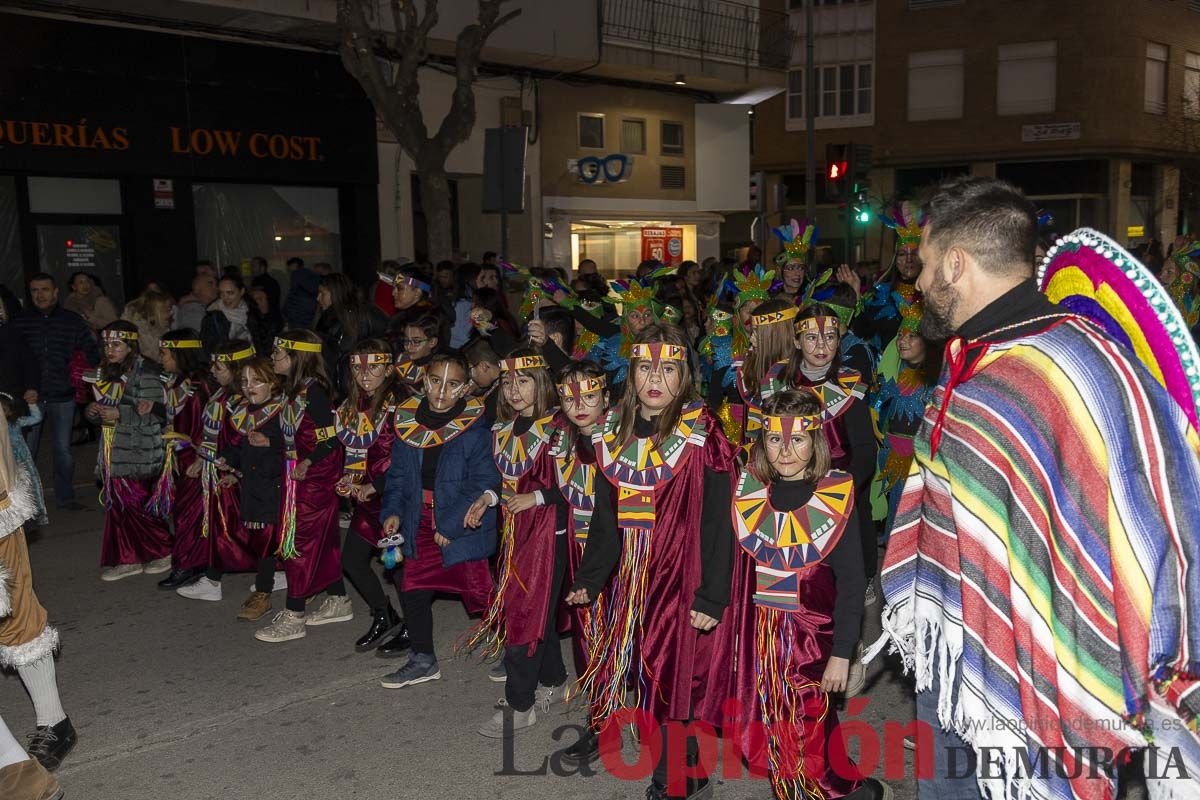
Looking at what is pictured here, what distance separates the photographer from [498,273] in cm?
1007

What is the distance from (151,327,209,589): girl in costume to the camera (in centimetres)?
670

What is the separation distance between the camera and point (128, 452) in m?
6.99

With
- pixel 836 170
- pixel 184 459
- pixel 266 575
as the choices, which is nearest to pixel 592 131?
pixel 836 170

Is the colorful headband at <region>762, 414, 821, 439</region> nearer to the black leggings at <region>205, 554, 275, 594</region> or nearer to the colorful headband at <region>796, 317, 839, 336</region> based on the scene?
the colorful headband at <region>796, 317, 839, 336</region>

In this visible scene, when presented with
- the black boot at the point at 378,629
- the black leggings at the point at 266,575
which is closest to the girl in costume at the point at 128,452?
the black leggings at the point at 266,575

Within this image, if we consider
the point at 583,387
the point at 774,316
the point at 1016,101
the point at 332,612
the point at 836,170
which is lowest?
the point at 332,612

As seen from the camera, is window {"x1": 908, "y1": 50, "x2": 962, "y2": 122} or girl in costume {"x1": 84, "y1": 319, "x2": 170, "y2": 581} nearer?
girl in costume {"x1": 84, "y1": 319, "x2": 170, "y2": 581}

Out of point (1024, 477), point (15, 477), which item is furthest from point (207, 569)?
point (1024, 477)

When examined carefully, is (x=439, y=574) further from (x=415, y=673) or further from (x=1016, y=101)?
(x=1016, y=101)

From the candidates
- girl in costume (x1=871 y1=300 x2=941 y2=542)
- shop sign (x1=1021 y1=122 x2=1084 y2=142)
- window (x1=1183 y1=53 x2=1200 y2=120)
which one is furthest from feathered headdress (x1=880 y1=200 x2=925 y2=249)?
window (x1=1183 y1=53 x2=1200 y2=120)

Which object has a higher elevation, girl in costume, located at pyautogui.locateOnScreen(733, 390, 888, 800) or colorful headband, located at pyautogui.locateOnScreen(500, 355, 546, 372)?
colorful headband, located at pyautogui.locateOnScreen(500, 355, 546, 372)

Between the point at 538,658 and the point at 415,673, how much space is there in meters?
0.97

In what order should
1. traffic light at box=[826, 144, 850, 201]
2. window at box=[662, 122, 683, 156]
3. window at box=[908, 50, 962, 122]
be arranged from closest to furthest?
traffic light at box=[826, 144, 850, 201] → window at box=[662, 122, 683, 156] → window at box=[908, 50, 962, 122]

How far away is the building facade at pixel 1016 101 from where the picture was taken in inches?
1220
